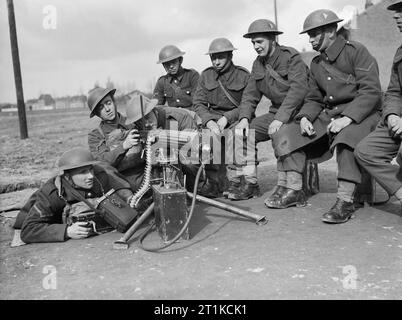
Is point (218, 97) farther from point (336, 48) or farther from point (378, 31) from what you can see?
point (378, 31)

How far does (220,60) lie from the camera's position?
6.26 meters

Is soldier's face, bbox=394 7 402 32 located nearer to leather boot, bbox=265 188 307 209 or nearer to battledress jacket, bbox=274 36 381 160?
battledress jacket, bbox=274 36 381 160

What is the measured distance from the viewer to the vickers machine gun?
4.20 m

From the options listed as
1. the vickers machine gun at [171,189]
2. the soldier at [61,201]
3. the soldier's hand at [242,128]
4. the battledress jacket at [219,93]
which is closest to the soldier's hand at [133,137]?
the vickers machine gun at [171,189]

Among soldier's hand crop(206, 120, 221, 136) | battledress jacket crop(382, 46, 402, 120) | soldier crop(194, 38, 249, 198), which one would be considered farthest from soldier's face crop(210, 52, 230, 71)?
battledress jacket crop(382, 46, 402, 120)

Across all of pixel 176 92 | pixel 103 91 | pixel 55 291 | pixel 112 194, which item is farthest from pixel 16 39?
pixel 55 291

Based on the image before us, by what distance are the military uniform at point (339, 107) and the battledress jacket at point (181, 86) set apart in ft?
8.39

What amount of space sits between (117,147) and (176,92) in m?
2.50

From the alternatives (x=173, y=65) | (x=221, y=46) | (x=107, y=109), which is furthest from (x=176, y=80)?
(x=107, y=109)

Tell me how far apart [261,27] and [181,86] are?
224 centimetres

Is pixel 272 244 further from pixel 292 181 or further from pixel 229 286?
pixel 292 181

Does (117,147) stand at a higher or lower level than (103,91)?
lower

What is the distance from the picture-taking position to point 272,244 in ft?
13.3

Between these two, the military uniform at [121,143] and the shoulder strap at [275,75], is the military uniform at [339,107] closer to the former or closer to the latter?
the shoulder strap at [275,75]
